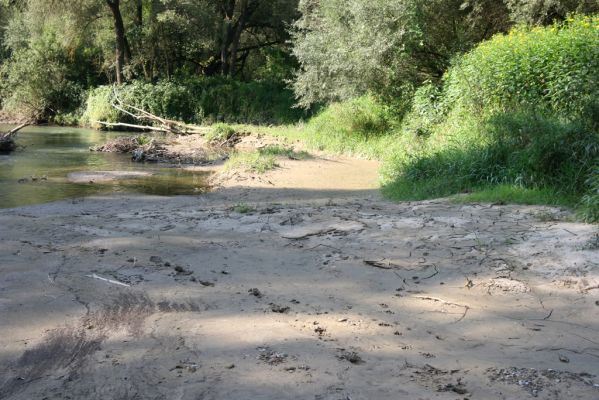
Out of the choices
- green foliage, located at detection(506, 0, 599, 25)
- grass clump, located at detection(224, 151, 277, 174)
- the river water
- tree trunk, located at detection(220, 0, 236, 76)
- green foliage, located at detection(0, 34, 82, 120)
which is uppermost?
tree trunk, located at detection(220, 0, 236, 76)

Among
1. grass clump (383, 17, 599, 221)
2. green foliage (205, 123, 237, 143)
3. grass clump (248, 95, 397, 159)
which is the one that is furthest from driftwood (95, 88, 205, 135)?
grass clump (383, 17, 599, 221)

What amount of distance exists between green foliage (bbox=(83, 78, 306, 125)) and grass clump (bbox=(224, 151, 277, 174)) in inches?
609

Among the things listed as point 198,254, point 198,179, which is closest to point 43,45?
point 198,179

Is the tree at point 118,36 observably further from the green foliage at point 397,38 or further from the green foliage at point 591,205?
the green foliage at point 591,205

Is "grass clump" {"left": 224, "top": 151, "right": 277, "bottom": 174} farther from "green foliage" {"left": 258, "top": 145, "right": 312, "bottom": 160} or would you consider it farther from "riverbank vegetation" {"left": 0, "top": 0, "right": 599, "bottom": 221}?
"riverbank vegetation" {"left": 0, "top": 0, "right": 599, "bottom": 221}

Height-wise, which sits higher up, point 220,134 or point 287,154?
point 220,134

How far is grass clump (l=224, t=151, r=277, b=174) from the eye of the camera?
52.4 ft

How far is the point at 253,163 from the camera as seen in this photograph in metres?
16.3

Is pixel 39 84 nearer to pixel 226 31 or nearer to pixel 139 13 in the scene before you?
pixel 139 13

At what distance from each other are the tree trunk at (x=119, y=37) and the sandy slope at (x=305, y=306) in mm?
28861

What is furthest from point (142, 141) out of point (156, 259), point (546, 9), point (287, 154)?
point (156, 259)

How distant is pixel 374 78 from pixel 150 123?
17.0m

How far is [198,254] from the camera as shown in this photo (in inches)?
273

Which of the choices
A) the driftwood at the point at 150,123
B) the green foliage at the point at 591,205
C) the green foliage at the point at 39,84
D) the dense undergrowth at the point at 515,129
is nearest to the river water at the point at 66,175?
the driftwood at the point at 150,123
